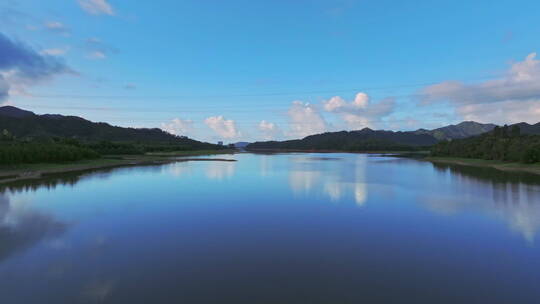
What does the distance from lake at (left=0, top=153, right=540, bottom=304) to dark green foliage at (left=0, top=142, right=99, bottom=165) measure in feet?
72.1

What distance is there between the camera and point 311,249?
9258 mm

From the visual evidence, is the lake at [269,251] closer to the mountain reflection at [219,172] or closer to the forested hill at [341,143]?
the mountain reflection at [219,172]

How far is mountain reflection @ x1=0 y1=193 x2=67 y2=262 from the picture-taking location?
929 cm

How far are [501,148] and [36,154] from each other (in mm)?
73953

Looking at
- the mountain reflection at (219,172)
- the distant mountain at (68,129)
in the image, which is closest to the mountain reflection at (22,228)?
the mountain reflection at (219,172)

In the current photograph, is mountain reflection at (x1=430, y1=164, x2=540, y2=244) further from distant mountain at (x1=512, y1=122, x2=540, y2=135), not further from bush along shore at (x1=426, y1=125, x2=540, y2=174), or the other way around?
distant mountain at (x1=512, y1=122, x2=540, y2=135)

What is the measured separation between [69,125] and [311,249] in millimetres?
150703

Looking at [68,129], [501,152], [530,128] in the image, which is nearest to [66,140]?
[68,129]

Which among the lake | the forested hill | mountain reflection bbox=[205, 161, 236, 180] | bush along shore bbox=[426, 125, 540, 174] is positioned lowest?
the lake

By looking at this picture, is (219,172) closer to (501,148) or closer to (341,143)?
(501,148)

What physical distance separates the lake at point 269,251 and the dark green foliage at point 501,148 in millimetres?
33946

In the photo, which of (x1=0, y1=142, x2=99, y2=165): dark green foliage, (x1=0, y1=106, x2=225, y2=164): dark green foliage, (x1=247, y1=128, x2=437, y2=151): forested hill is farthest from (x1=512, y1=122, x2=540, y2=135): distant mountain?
(x1=0, y1=142, x2=99, y2=165): dark green foliage

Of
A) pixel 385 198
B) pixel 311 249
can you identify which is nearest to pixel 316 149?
pixel 385 198

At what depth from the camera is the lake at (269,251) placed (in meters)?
6.41
